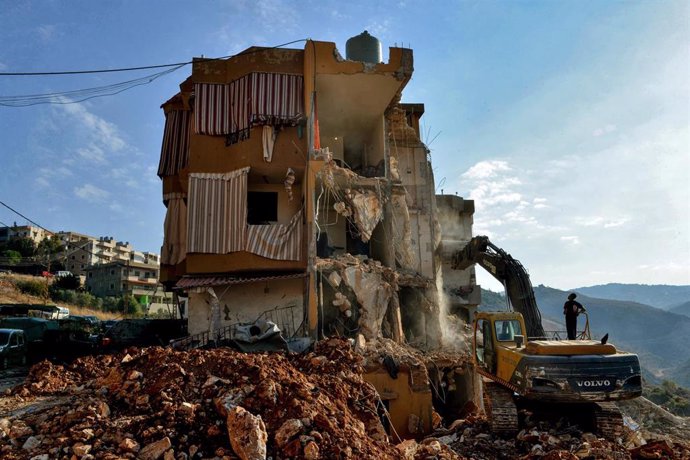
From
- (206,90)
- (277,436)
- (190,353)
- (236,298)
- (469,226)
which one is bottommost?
(277,436)

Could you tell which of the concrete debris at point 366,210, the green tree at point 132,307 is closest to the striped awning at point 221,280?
the concrete debris at point 366,210

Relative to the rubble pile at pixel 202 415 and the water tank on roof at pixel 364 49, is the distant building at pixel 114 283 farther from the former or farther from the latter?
the rubble pile at pixel 202 415

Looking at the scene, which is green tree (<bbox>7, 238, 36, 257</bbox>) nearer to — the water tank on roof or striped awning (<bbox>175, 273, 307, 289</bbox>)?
striped awning (<bbox>175, 273, 307, 289</bbox>)

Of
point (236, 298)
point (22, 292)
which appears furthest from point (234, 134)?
point (22, 292)

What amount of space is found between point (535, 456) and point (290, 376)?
4422 millimetres

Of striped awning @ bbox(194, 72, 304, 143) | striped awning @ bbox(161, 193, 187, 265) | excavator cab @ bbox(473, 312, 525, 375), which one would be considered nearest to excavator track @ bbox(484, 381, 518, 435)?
excavator cab @ bbox(473, 312, 525, 375)

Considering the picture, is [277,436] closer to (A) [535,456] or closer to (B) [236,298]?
(A) [535,456]

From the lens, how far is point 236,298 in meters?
16.0

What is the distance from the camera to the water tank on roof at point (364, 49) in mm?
17797

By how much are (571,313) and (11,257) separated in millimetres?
58734

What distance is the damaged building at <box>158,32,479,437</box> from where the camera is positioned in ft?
49.5

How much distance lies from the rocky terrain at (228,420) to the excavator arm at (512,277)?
3.35 m

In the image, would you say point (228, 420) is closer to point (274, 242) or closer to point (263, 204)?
point (274, 242)

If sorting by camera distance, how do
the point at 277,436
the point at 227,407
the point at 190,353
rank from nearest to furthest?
the point at 277,436, the point at 227,407, the point at 190,353
